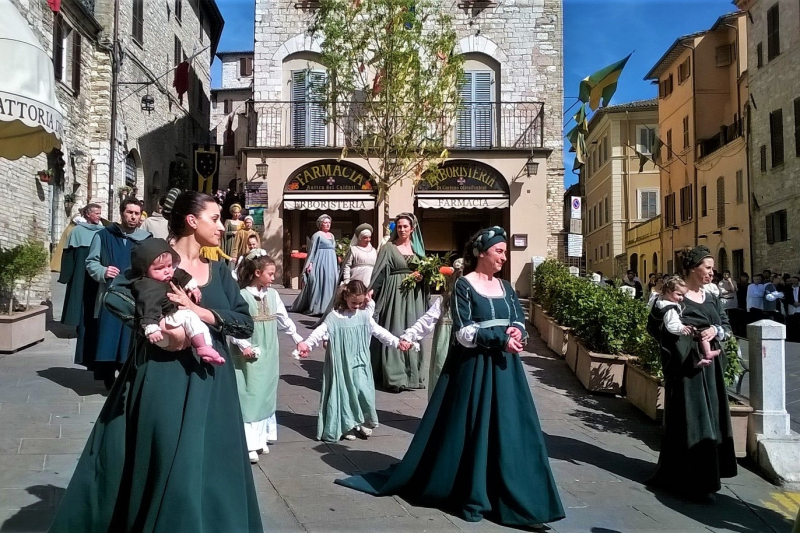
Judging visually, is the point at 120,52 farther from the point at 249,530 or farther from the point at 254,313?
the point at 249,530

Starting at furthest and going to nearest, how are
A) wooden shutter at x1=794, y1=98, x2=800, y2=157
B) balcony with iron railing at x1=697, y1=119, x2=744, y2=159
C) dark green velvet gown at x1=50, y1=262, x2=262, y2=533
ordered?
balcony with iron railing at x1=697, y1=119, x2=744, y2=159 → wooden shutter at x1=794, y1=98, x2=800, y2=157 → dark green velvet gown at x1=50, y1=262, x2=262, y2=533

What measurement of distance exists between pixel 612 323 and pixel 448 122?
50.9ft

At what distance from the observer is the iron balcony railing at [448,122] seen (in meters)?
23.9

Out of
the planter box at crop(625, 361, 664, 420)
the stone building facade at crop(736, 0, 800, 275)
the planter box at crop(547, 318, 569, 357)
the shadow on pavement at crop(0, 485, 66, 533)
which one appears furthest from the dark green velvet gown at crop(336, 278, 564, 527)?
the stone building facade at crop(736, 0, 800, 275)

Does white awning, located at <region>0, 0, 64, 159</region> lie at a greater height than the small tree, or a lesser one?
lesser

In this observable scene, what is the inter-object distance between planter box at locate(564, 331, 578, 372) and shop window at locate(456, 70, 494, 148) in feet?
47.9

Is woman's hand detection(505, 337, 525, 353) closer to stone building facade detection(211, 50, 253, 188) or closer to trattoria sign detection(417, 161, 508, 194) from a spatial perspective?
trattoria sign detection(417, 161, 508, 194)

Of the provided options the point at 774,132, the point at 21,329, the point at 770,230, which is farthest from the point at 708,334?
the point at 774,132

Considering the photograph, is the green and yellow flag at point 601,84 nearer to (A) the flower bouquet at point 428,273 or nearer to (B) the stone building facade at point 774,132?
(B) the stone building facade at point 774,132

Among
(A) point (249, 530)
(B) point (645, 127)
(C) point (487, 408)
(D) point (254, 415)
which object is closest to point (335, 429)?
(D) point (254, 415)

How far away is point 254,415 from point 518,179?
1863cm

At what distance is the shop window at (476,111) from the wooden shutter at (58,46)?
11.4 metres

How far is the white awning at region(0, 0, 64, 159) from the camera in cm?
588

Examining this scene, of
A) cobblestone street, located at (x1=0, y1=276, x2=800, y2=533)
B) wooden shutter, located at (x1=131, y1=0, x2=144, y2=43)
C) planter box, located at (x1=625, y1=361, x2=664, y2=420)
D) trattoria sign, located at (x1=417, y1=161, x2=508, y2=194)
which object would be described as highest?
wooden shutter, located at (x1=131, y1=0, x2=144, y2=43)
